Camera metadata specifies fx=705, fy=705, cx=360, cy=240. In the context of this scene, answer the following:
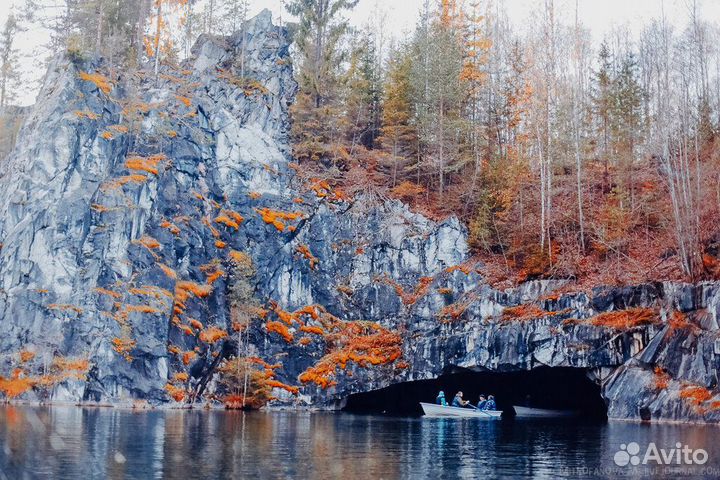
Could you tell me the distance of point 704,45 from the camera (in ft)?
179

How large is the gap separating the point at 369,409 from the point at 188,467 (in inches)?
1276

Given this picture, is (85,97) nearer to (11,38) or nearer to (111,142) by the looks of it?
(111,142)

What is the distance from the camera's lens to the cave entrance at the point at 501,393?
153ft

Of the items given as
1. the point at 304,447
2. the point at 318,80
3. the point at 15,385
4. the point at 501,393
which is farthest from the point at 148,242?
the point at 501,393

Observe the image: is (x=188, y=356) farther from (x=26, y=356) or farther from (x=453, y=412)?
(x=453, y=412)

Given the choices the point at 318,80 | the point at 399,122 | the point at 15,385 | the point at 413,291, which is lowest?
the point at 15,385

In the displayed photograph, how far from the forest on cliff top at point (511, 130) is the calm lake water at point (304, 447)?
13.8 metres

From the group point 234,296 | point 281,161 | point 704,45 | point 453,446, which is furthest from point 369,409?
point 704,45

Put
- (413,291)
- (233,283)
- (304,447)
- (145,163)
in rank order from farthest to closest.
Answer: (145,163)
(413,291)
(233,283)
(304,447)

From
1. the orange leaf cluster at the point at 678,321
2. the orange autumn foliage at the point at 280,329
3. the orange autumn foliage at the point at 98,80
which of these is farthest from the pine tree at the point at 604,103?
the orange autumn foliage at the point at 98,80

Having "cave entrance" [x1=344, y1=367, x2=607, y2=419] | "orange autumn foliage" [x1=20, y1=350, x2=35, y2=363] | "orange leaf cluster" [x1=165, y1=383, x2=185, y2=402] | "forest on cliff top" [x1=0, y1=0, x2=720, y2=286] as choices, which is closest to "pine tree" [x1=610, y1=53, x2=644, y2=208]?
"forest on cliff top" [x1=0, y1=0, x2=720, y2=286]

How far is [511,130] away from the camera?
193 feet

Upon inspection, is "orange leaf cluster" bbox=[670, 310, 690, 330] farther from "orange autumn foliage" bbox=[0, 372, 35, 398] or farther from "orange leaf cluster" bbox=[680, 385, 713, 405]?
"orange autumn foliage" bbox=[0, 372, 35, 398]

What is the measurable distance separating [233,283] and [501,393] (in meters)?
20.5
